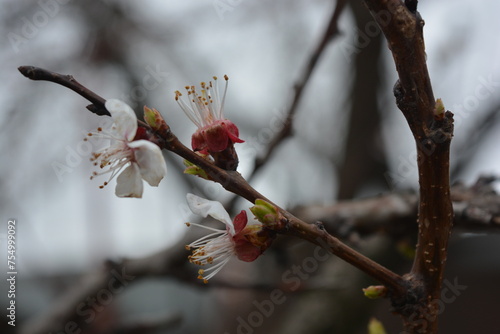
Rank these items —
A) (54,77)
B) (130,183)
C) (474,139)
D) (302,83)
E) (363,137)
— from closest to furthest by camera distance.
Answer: (54,77) < (130,183) < (302,83) < (474,139) < (363,137)

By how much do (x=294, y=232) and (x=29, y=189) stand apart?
2039 millimetres

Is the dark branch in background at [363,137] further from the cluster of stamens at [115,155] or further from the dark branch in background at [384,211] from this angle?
the cluster of stamens at [115,155]

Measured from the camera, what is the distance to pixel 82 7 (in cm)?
243

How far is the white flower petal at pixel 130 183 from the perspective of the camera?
736 millimetres

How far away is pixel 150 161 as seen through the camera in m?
0.70

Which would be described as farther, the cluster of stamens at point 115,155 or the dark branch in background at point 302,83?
the dark branch in background at point 302,83

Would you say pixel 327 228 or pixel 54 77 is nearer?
pixel 54 77

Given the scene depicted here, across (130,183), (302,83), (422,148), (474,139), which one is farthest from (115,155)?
(474,139)

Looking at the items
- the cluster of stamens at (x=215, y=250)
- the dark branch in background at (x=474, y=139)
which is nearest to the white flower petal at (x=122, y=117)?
the cluster of stamens at (x=215, y=250)

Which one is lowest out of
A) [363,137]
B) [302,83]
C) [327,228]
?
[327,228]

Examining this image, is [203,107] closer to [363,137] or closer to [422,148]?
[422,148]

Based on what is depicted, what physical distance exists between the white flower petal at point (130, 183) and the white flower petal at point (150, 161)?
0.9 inches

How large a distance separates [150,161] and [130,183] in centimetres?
7

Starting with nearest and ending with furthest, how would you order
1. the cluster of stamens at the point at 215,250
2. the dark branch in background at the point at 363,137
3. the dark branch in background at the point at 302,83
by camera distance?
the cluster of stamens at the point at 215,250
the dark branch in background at the point at 302,83
the dark branch in background at the point at 363,137
